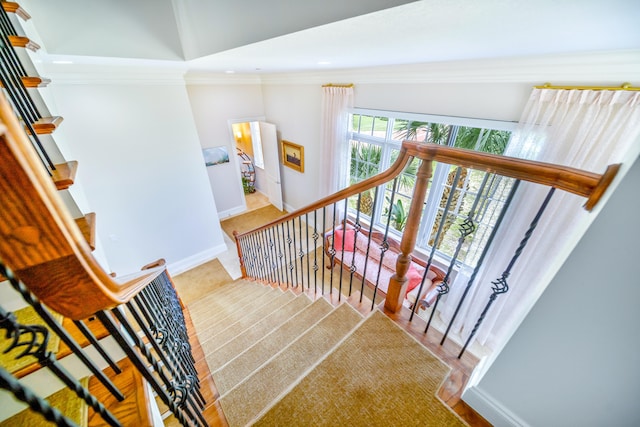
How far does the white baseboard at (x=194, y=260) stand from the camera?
4055mm

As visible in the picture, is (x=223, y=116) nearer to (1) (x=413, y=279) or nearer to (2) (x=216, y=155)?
(2) (x=216, y=155)

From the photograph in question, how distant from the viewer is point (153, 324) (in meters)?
0.98

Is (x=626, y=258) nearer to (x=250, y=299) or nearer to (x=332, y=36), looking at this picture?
(x=332, y=36)

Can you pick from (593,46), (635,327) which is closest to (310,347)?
(635,327)

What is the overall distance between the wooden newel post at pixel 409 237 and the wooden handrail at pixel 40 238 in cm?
110

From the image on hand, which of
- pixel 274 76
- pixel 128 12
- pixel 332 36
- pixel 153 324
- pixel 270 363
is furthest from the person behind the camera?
pixel 274 76

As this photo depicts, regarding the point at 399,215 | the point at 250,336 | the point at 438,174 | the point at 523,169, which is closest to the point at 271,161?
the point at 399,215

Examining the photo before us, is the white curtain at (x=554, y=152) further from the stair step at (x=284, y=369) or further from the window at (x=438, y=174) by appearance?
the stair step at (x=284, y=369)

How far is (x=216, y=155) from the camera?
16.3 feet

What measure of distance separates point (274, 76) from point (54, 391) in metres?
4.83

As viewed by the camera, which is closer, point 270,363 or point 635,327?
point 635,327

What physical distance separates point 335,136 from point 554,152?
2.58 meters

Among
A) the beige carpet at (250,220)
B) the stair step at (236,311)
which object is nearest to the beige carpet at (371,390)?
the stair step at (236,311)

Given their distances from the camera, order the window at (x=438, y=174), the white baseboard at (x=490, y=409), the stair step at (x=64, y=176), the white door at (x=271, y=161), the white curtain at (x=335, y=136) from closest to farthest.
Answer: the white baseboard at (x=490, y=409)
the stair step at (x=64, y=176)
the window at (x=438, y=174)
the white curtain at (x=335, y=136)
the white door at (x=271, y=161)
